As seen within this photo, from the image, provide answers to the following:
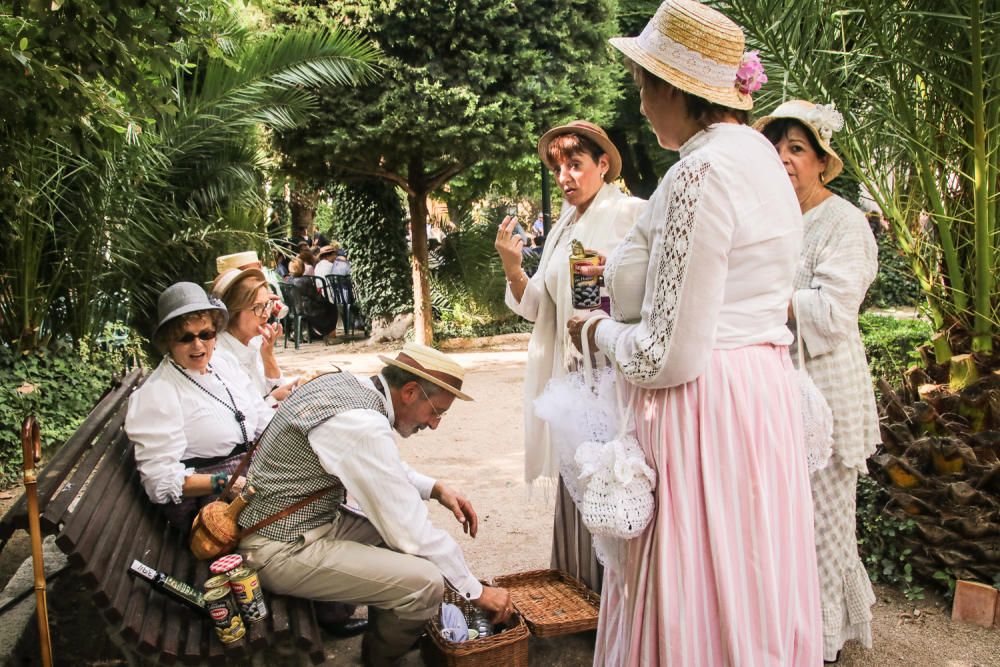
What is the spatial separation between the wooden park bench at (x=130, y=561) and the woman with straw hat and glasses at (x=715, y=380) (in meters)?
1.25

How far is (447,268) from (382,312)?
4.32 feet

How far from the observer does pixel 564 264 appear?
11.2ft

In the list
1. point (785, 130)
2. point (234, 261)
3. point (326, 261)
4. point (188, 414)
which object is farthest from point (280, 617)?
point (326, 261)

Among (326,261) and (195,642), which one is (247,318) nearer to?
(195,642)

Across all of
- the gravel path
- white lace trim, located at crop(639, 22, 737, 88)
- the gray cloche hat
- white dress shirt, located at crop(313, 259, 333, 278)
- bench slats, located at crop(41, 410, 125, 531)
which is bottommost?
the gravel path

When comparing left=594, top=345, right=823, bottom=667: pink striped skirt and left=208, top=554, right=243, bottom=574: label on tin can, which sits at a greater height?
left=594, top=345, right=823, bottom=667: pink striped skirt

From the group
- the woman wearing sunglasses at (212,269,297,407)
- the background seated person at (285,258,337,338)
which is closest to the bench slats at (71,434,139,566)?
the woman wearing sunglasses at (212,269,297,407)

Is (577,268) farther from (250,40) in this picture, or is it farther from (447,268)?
(447,268)

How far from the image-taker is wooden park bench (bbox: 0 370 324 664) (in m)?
2.38

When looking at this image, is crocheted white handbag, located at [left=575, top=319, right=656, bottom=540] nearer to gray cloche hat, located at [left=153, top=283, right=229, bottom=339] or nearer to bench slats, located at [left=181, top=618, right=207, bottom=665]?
bench slats, located at [left=181, top=618, right=207, bottom=665]

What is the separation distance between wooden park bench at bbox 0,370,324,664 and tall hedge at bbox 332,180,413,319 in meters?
10.2

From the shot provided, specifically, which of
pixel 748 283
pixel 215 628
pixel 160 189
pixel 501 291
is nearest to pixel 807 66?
pixel 748 283

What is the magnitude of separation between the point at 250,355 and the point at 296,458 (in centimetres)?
187

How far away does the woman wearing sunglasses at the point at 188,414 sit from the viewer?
313cm
